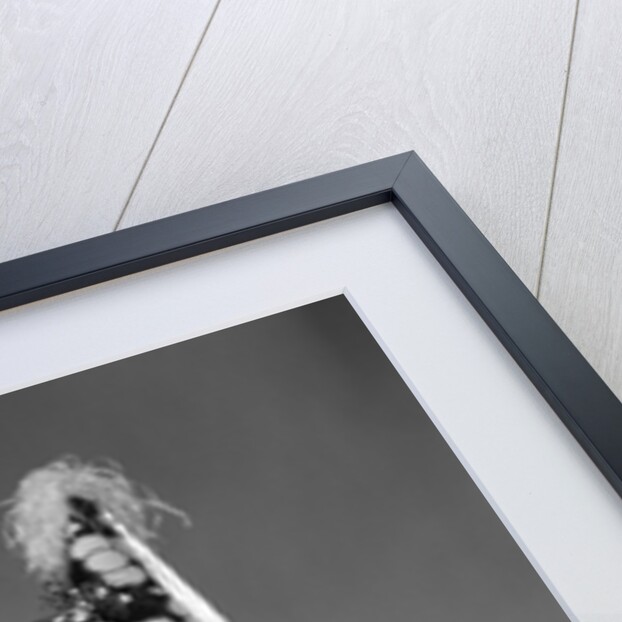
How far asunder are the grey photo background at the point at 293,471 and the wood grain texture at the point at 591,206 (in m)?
0.11

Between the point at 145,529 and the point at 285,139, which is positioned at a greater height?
the point at 285,139

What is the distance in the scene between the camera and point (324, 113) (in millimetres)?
526

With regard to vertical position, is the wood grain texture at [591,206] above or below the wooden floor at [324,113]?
below

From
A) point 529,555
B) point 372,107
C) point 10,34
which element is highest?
point 10,34

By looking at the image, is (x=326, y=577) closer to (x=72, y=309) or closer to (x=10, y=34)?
(x=72, y=309)

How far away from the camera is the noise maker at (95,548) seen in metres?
0.36

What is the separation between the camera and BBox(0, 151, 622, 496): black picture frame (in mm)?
397

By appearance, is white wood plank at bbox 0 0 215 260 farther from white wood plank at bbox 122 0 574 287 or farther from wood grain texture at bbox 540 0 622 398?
wood grain texture at bbox 540 0 622 398

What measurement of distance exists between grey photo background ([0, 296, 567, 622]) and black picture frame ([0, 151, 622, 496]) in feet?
0.17

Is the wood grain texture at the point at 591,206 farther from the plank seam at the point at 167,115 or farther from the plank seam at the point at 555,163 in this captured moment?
the plank seam at the point at 167,115

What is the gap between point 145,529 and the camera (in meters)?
0.37

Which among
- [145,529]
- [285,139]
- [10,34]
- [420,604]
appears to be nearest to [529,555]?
[420,604]

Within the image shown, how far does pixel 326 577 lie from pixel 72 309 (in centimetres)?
18

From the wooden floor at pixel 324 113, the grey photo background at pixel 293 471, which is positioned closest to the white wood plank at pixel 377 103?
the wooden floor at pixel 324 113
